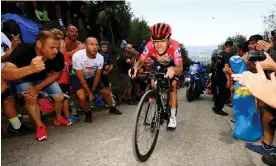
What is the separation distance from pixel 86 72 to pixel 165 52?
2022 mm

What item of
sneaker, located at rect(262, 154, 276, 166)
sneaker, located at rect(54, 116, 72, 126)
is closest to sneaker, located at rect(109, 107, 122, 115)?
sneaker, located at rect(54, 116, 72, 126)

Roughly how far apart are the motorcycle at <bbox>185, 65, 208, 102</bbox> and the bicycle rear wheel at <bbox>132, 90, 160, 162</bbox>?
6.00 meters

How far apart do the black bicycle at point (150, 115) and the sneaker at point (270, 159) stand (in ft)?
5.02

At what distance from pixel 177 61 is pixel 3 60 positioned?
9.56 ft

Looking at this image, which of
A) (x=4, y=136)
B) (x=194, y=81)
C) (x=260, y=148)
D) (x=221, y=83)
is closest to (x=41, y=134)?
(x=4, y=136)

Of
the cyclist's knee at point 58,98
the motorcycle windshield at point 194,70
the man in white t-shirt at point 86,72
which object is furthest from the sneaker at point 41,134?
the motorcycle windshield at point 194,70

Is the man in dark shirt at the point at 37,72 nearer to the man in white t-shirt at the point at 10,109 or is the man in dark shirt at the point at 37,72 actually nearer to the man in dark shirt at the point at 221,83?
the man in white t-shirt at the point at 10,109

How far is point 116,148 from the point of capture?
3881mm

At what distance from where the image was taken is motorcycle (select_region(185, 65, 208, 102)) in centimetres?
973

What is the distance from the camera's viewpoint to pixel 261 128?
3551 millimetres

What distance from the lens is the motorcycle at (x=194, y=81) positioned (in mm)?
9727

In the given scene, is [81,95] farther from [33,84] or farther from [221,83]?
[221,83]

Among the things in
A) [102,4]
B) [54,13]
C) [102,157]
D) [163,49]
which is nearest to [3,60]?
[102,157]

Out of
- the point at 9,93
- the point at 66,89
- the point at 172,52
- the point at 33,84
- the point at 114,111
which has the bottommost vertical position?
the point at 114,111
